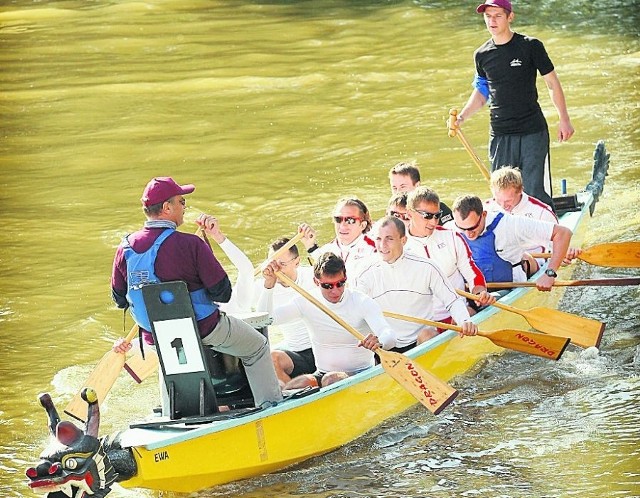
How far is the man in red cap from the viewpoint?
20.7 feet

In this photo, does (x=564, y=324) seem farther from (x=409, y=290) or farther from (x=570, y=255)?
(x=409, y=290)

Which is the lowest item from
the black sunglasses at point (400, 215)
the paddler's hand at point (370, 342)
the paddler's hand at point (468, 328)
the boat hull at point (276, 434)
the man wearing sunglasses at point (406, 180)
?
the boat hull at point (276, 434)

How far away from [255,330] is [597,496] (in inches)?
79.0

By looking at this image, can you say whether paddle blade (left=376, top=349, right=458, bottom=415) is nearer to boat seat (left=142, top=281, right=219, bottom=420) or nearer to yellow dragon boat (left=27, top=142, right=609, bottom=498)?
yellow dragon boat (left=27, top=142, right=609, bottom=498)

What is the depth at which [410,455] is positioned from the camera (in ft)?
23.9

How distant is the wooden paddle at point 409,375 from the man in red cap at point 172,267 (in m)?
0.63

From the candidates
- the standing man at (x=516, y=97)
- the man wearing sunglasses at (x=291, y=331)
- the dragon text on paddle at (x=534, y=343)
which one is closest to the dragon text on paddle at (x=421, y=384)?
the man wearing sunglasses at (x=291, y=331)

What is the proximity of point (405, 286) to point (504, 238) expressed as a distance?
1126 millimetres

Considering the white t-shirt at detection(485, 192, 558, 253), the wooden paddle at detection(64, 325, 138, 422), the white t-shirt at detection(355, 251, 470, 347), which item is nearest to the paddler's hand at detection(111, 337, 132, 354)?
the wooden paddle at detection(64, 325, 138, 422)

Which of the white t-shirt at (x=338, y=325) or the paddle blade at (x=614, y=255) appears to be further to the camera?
the paddle blade at (x=614, y=255)

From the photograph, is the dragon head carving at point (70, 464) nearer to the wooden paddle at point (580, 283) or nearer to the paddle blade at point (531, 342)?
the paddle blade at point (531, 342)

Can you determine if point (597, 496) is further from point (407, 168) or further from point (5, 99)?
point (5, 99)

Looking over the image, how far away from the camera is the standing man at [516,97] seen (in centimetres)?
931

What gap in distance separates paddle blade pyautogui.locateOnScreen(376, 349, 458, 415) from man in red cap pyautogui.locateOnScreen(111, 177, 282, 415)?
954 millimetres
